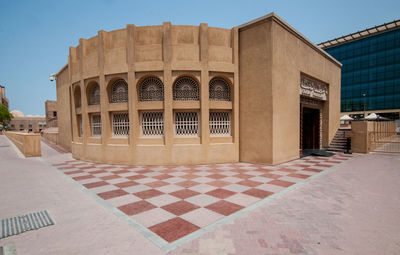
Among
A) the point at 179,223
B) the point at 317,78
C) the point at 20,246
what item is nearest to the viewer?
the point at 20,246

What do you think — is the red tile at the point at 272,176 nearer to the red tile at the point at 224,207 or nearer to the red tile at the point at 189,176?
the red tile at the point at 189,176

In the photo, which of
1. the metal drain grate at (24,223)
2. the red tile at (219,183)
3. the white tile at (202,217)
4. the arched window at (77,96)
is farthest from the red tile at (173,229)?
the arched window at (77,96)

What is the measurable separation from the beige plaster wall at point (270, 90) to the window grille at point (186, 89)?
2436mm

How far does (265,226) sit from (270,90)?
676 cm

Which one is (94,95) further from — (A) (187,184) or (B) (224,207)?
(B) (224,207)

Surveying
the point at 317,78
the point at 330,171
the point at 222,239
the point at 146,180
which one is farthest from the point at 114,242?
the point at 317,78

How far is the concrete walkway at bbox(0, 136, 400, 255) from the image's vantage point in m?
2.86

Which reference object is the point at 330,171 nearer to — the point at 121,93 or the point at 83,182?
the point at 83,182

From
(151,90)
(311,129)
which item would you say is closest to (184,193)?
(151,90)

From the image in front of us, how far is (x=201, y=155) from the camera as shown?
30.9 ft

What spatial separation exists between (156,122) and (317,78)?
432 inches

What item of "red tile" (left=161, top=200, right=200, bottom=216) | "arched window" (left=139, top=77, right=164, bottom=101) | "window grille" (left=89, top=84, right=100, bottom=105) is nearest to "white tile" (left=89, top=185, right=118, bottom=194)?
"red tile" (left=161, top=200, right=200, bottom=216)

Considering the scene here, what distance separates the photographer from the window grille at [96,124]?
11171mm

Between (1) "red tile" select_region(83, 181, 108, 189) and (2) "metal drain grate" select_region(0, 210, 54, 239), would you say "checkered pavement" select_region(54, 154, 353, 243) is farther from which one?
(2) "metal drain grate" select_region(0, 210, 54, 239)
